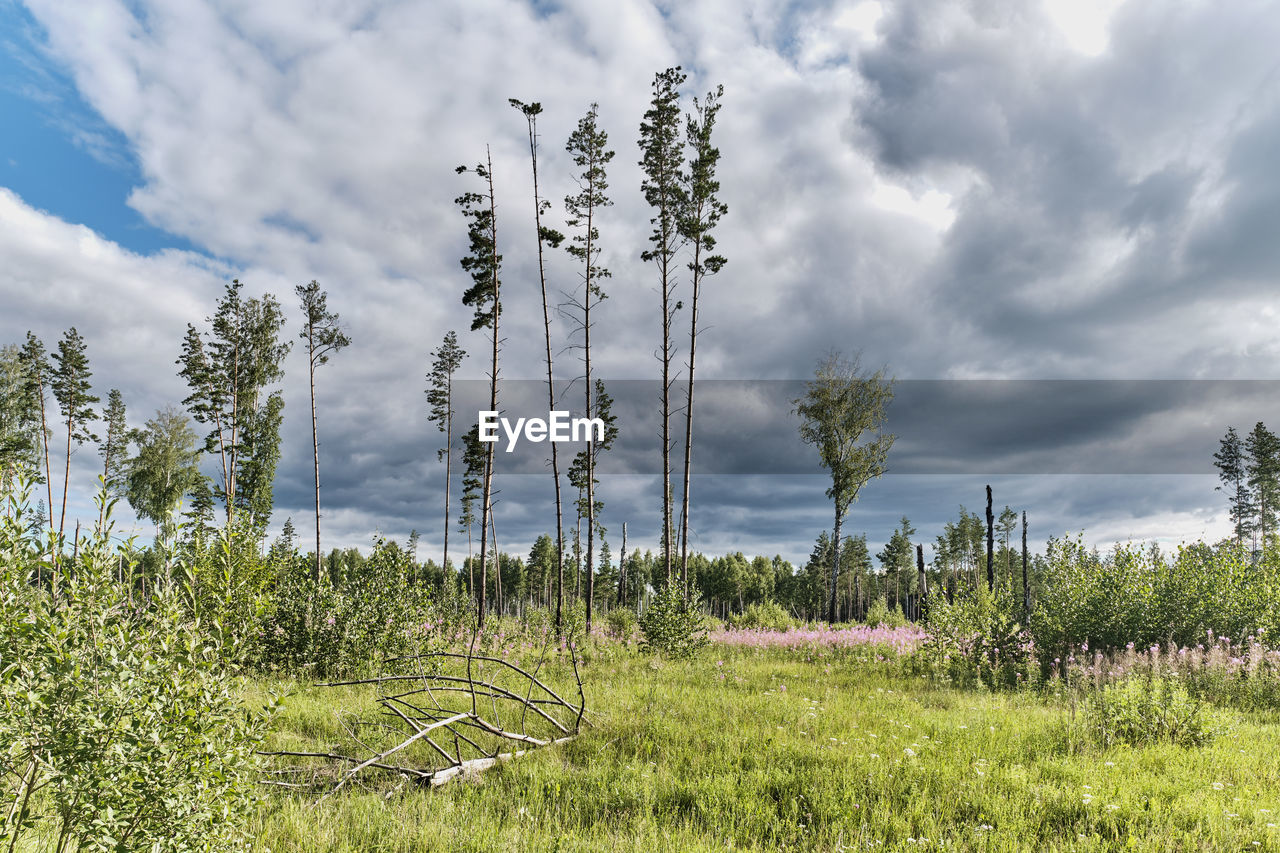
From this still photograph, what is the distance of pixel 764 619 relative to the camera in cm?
2169

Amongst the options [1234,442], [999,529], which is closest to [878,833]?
[1234,442]

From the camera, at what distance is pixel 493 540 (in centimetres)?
4134

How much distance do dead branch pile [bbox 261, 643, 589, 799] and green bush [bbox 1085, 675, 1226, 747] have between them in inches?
250

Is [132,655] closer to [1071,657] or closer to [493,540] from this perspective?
[1071,657]

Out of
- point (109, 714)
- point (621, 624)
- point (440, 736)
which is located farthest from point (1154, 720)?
point (621, 624)

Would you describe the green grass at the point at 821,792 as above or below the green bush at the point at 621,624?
above

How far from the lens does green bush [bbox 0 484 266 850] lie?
125 inches

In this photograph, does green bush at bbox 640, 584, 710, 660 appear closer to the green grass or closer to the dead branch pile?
the dead branch pile

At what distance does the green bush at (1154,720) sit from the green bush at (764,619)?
13.1 metres

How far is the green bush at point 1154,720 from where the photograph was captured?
730cm

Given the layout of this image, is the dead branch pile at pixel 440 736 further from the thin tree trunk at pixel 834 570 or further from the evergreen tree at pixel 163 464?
the evergreen tree at pixel 163 464

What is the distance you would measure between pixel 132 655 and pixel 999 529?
8043 cm

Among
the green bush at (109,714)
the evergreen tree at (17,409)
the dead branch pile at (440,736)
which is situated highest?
the evergreen tree at (17,409)

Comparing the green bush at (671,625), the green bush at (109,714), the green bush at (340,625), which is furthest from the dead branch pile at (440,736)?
the green bush at (671,625)
